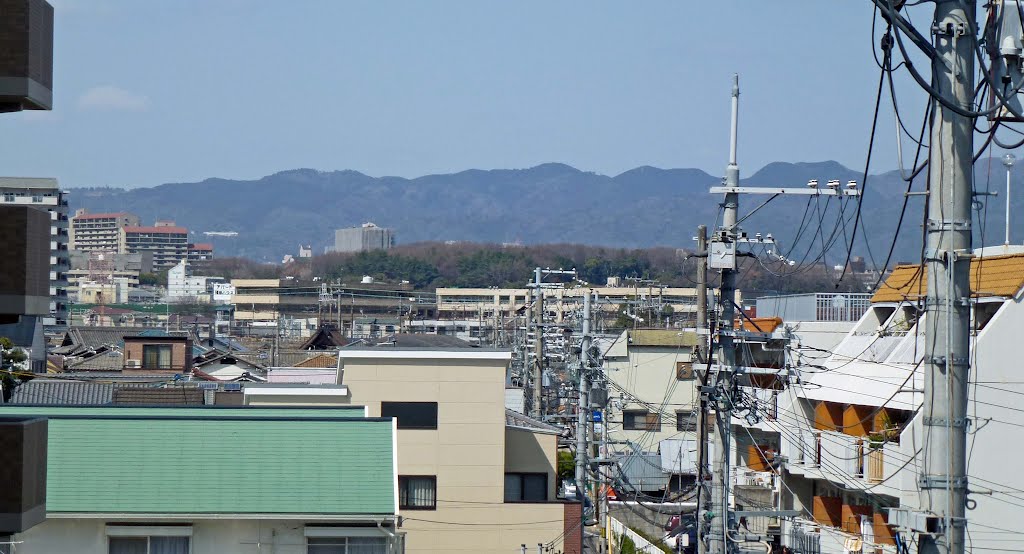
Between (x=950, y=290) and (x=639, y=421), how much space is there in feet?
135

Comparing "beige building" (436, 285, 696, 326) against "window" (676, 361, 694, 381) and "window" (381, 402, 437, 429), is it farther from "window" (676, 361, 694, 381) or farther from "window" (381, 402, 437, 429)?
"window" (381, 402, 437, 429)

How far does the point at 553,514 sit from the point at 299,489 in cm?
793

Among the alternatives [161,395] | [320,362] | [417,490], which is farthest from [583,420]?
[320,362]

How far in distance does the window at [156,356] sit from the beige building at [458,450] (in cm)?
2541

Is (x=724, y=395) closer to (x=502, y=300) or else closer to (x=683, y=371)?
(x=683, y=371)

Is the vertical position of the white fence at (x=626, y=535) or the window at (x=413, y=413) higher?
the window at (x=413, y=413)

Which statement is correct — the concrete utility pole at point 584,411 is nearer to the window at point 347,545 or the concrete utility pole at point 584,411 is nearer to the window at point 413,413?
the window at point 413,413

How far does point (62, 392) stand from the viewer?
116 feet

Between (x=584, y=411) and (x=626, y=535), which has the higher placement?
(x=584, y=411)

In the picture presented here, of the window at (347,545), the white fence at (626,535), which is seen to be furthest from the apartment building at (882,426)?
the window at (347,545)

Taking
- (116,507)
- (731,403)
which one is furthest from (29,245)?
(731,403)

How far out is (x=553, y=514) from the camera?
24.0m

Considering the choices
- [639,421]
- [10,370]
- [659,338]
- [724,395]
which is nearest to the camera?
[724,395]

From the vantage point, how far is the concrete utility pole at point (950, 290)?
8.37 m
